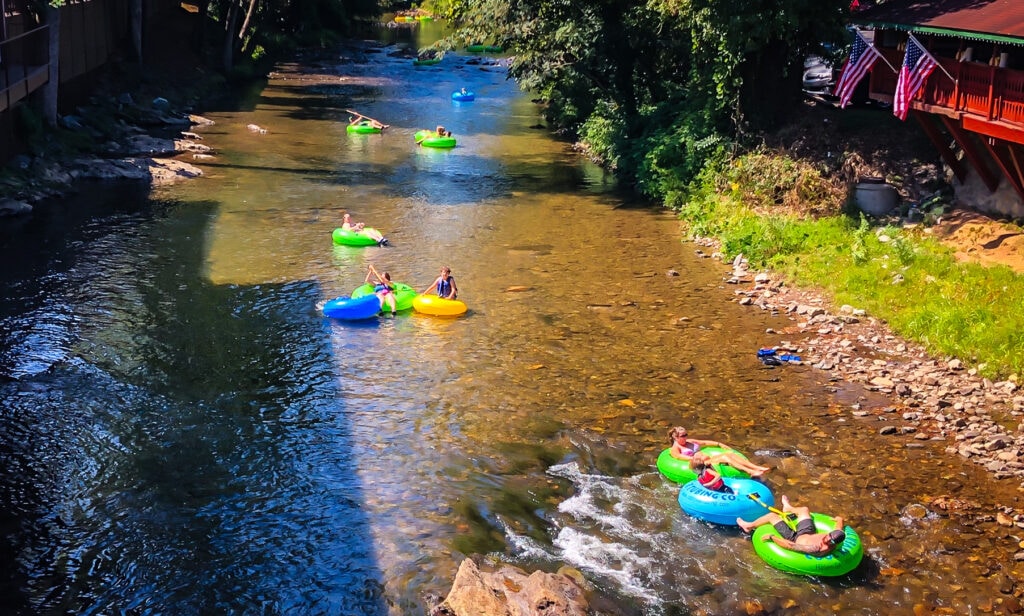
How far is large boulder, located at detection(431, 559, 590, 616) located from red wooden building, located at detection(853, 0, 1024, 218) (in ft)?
37.4

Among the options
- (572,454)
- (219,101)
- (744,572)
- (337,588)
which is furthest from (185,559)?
(219,101)

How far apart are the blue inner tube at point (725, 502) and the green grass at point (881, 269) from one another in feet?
17.6

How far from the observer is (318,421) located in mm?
14398

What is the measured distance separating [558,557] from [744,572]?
209 cm

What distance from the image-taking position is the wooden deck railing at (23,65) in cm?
2161

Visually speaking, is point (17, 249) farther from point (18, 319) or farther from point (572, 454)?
point (572, 454)

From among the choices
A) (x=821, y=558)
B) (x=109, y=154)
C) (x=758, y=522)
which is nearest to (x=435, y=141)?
(x=109, y=154)

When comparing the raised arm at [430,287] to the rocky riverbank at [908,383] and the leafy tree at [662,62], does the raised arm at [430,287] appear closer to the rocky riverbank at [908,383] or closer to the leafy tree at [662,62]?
the rocky riverbank at [908,383]

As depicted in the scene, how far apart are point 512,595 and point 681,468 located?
393cm

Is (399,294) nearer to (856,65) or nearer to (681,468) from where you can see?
(681,468)

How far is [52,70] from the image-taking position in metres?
27.7

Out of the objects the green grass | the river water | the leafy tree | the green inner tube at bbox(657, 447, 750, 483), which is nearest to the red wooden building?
the green grass

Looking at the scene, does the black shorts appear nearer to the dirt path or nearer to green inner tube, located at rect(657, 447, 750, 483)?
green inner tube, located at rect(657, 447, 750, 483)

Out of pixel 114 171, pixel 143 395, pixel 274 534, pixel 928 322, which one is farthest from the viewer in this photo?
pixel 114 171
